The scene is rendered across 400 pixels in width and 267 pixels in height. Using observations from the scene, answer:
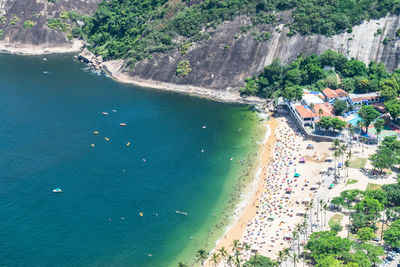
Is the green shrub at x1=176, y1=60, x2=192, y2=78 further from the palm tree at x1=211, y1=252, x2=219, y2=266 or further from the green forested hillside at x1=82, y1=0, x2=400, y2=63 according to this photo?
the palm tree at x1=211, y1=252, x2=219, y2=266

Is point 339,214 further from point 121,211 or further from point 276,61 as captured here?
point 276,61

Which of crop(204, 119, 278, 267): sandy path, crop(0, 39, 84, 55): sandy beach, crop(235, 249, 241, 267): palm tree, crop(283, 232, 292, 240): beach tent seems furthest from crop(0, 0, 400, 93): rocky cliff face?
crop(235, 249, 241, 267): palm tree

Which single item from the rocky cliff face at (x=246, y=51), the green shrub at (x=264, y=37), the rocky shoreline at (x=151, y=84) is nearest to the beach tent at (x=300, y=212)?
the rocky shoreline at (x=151, y=84)

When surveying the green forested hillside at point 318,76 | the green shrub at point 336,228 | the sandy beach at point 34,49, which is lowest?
the green shrub at point 336,228

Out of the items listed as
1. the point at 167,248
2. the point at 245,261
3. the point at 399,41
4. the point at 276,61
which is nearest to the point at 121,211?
the point at 167,248

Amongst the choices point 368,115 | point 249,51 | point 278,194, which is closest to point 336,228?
point 278,194

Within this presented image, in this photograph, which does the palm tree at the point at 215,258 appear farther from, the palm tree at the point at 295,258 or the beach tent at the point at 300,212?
the beach tent at the point at 300,212
